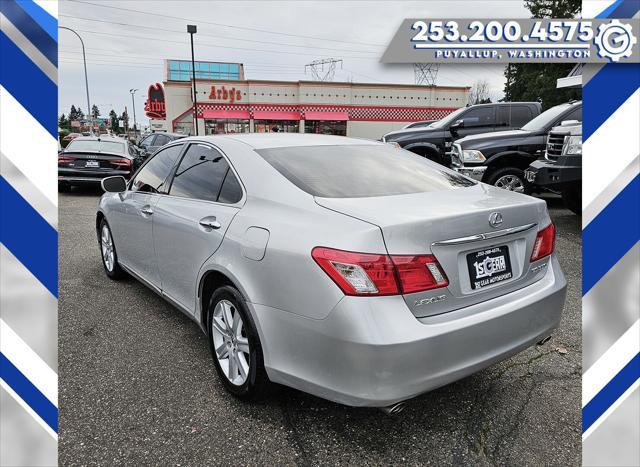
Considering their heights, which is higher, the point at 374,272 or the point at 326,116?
the point at 326,116

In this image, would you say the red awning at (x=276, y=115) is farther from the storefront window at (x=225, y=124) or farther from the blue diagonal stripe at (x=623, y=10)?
the blue diagonal stripe at (x=623, y=10)

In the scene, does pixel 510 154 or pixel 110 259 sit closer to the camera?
pixel 110 259

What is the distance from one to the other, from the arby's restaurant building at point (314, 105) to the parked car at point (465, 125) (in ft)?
88.6

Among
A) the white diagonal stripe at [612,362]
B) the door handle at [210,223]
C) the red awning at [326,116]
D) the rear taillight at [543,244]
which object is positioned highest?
the red awning at [326,116]

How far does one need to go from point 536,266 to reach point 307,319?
4.52 ft

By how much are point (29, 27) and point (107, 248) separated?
13.0 feet

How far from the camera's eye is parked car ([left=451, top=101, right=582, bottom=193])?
8.50 meters

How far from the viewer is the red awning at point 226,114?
123 feet

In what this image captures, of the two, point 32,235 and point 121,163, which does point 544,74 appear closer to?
point 121,163

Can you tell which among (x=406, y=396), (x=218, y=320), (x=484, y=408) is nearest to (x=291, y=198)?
(x=218, y=320)

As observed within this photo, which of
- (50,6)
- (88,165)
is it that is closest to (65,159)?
(88,165)

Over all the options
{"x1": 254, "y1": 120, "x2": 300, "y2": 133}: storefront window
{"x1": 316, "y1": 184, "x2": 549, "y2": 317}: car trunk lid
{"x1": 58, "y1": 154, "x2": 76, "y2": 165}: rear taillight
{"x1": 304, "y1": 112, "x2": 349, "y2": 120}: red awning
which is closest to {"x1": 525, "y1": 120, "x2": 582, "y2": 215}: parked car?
{"x1": 316, "y1": 184, "x2": 549, "y2": 317}: car trunk lid

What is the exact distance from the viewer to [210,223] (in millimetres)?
2904

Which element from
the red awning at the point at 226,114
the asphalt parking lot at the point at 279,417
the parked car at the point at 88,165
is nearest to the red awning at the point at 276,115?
the red awning at the point at 226,114
